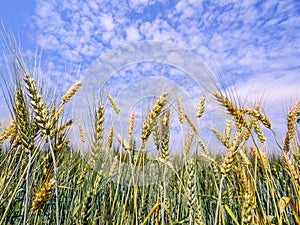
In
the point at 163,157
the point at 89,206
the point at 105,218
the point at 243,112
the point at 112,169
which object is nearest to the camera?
the point at 89,206

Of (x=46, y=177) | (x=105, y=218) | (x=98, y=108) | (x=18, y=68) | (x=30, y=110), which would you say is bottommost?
(x=105, y=218)

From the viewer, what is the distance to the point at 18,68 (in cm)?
165

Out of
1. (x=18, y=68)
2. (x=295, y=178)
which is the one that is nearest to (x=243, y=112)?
(x=295, y=178)

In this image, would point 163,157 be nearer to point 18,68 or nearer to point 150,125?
point 150,125

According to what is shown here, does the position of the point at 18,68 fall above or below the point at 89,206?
above

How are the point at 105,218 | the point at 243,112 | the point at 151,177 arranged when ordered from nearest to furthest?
the point at 105,218 → the point at 243,112 → the point at 151,177

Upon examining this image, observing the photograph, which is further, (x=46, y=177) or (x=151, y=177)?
(x=151, y=177)

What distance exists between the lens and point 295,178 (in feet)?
6.22

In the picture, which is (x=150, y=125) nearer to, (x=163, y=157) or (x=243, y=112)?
(x=163, y=157)

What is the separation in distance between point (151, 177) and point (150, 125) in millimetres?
1184

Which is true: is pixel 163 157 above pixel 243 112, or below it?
below

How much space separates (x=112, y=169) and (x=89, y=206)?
3.57ft

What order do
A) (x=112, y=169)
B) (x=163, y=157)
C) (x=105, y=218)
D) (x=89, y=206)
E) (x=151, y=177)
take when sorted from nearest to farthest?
(x=89, y=206) < (x=105, y=218) < (x=163, y=157) < (x=112, y=169) < (x=151, y=177)

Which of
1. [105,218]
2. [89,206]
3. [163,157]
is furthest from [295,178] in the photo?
[89,206]
